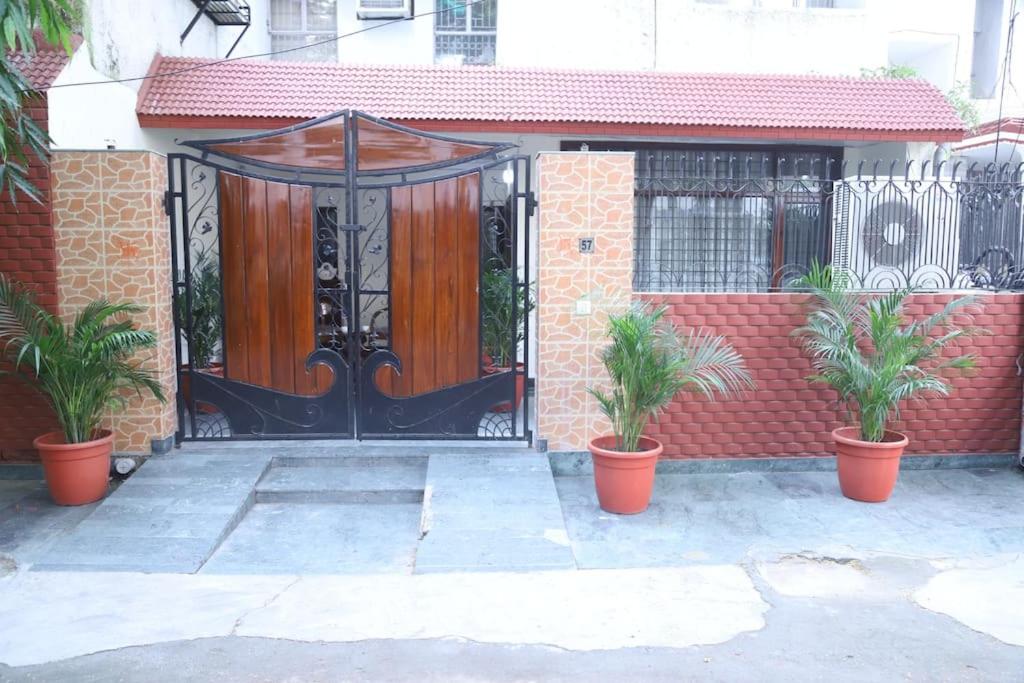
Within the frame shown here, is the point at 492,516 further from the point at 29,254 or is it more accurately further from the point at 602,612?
the point at 29,254

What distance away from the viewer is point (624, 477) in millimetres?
5238

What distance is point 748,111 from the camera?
8.56 meters

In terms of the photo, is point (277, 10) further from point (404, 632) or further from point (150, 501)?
point (404, 632)

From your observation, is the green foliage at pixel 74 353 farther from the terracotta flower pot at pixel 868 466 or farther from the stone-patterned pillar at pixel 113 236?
the terracotta flower pot at pixel 868 466

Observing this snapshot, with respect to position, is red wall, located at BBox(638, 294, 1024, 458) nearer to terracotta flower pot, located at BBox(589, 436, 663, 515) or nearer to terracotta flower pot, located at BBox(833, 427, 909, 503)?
terracotta flower pot, located at BBox(833, 427, 909, 503)

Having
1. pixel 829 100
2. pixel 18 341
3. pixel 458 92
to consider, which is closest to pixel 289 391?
pixel 18 341

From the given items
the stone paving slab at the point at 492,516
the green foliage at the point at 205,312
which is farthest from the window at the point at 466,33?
the stone paving slab at the point at 492,516

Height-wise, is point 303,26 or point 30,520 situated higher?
point 303,26

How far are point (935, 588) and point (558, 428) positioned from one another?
8.81ft

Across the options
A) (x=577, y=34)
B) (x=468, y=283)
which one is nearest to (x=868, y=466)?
(x=468, y=283)

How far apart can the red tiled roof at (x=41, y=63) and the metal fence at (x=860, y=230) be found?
4433mm

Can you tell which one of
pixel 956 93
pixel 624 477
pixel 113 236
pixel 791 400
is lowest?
pixel 624 477

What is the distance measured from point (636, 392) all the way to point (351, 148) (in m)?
2.82

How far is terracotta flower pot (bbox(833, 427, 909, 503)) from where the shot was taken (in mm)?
5484
